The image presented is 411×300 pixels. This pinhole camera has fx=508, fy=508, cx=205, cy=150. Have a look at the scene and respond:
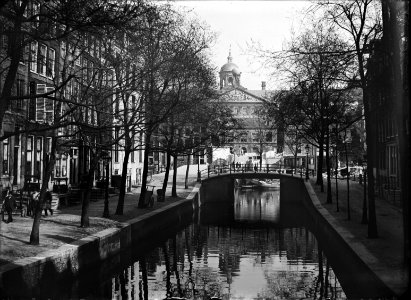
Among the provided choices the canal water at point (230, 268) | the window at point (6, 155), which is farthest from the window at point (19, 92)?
the canal water at point (230, 268)

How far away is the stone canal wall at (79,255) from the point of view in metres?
11.8

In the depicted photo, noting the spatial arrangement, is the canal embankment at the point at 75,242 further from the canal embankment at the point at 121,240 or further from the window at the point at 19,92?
the window at the point at 19,92

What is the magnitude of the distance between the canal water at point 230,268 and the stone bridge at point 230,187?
17672 mm

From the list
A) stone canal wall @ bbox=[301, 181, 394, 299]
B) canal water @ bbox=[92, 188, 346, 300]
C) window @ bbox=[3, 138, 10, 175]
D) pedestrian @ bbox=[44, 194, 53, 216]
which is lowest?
canal water @ bbox=[92, 188, 346, 300]

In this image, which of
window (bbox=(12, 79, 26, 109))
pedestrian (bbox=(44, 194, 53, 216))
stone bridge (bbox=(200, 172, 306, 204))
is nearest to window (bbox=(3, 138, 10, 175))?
window (bbox=(12, 79, 26, 109))

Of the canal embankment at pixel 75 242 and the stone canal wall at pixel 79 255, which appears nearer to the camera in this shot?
the stone canal wall at pixel 79 255

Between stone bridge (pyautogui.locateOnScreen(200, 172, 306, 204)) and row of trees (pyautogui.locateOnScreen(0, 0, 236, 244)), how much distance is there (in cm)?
1306

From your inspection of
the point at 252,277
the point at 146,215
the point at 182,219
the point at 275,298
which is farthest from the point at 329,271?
the point at 182,219

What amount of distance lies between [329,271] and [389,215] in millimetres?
6248

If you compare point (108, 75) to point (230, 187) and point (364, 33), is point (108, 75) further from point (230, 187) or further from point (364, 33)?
point (230, 187)

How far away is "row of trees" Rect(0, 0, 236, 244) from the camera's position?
1041 centimetres

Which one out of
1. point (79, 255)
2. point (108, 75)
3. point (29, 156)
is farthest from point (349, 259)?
point (29, 156)

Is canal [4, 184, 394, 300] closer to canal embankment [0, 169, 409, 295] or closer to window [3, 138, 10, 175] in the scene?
canal embankment [0, 169, 409, 295]

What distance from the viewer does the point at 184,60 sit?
22.5 meters
